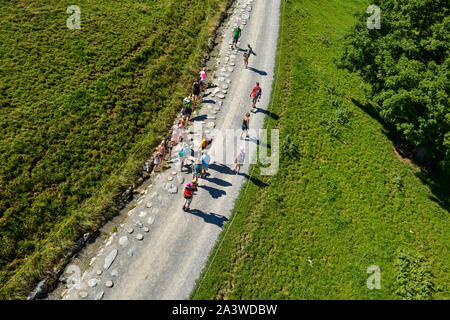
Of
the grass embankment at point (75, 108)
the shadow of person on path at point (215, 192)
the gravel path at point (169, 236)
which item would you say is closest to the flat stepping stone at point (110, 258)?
the gravel path at point (169, 236)

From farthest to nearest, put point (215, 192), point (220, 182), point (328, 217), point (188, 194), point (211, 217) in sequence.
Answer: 1. point (328, 217)
2. point (220, 182)
3. point (215, 192)
4. point (211, 217)
5. point (188, 194)

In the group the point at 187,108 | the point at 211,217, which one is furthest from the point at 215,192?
the point at 187,108

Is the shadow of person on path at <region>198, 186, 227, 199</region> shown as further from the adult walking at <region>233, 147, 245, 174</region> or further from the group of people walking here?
the adult walking at <region>233, 147, 245, 174</region>

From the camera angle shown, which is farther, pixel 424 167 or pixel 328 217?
pixel 424 167

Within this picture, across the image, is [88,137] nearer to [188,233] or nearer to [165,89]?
[165,89]

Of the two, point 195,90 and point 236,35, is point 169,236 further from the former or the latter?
point 236,35

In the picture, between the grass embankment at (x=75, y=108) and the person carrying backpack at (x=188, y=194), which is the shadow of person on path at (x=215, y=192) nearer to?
the person carrying backpack at (x=188, y=194)

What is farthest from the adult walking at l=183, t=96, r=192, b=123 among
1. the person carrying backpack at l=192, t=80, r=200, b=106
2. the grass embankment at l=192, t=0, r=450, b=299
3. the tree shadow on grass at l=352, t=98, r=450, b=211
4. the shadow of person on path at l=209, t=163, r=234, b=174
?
the tree shadow on grass at l=352, t=98, r=450, b=211
